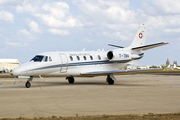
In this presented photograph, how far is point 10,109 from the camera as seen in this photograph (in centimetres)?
950

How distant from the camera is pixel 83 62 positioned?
75.3 ft

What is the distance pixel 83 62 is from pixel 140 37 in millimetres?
8306

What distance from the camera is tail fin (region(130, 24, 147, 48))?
27562 mm

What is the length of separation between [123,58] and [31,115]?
17.9m

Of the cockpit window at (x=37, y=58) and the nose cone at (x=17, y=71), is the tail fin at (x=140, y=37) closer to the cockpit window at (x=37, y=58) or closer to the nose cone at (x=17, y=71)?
the cockpit window at (x=37, y=58)

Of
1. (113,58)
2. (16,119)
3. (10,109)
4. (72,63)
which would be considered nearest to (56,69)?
(72,63)

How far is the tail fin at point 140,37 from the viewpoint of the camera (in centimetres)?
A: 2756

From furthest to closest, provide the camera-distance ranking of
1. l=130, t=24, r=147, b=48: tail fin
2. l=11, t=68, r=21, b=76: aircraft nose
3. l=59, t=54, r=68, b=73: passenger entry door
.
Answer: l=130, t=24, r=147, b=48: tail fin < l=59, t=54, r=68, b=73: passenger entry door < l=11, t=68, r=21, b=76: aircraft nose

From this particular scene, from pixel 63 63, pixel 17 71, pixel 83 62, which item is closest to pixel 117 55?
pixel 83 62

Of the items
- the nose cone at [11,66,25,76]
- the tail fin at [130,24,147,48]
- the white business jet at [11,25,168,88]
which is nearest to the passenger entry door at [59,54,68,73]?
the white business jet at [11,25,168,88]

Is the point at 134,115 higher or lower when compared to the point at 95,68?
lower

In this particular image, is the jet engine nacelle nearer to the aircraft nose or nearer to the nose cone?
the nose cone

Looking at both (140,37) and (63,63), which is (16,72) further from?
(140,37)

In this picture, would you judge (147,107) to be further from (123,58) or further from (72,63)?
(123,58)
